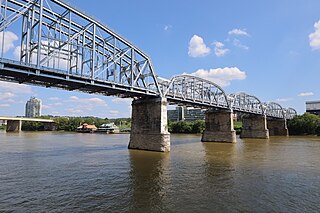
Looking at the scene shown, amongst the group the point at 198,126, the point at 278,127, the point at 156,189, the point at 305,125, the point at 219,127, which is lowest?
the point at 156,189

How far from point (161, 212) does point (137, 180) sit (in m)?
7.08

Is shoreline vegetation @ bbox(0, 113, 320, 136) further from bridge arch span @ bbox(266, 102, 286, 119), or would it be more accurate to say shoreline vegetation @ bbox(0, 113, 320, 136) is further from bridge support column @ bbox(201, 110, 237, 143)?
bridge support column @ bbox(201, 110, 237, 143)

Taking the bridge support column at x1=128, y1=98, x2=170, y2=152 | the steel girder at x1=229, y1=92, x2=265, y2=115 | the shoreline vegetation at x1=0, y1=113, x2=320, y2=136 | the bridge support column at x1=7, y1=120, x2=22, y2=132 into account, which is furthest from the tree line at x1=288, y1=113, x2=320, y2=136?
the bridge support column at x1=7, y1=120, x2=22, y2=132

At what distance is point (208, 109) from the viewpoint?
7106 centimetres

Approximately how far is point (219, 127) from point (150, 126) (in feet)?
105

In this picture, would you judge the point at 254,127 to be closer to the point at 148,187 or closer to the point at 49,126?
the point at 148,187

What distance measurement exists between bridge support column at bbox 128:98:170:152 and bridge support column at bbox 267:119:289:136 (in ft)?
281

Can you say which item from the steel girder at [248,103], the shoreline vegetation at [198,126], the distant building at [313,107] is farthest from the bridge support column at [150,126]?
the distant building at [313,107]

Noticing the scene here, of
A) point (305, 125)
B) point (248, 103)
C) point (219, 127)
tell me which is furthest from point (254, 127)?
point (219, 127)

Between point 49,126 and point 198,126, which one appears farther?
point 49,126

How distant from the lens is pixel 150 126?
4062 centimetres

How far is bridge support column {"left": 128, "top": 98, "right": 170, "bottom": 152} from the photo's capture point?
38.8m

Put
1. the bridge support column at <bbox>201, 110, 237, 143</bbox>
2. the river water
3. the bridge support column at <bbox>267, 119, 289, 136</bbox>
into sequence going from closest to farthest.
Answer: the river water → the bridge support column at <bbox>201, 110, 237, 143</bbox> → the bridge support column at <bbox>267, 119, 289, 136</bbox>

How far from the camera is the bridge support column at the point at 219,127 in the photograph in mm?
63156
